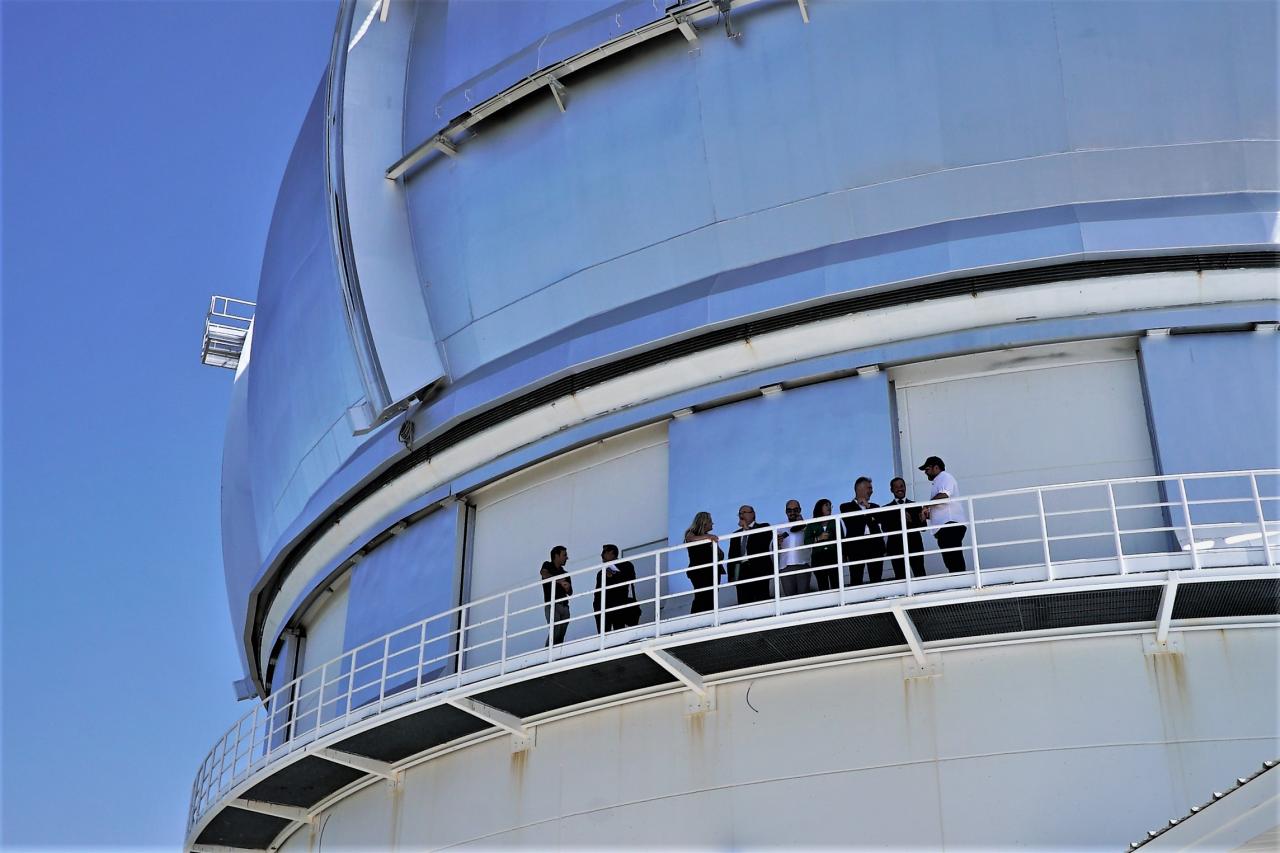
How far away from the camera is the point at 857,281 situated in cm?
1448

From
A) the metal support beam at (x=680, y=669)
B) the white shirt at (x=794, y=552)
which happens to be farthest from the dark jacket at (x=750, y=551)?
the metal support beam at (x=680, y=669)

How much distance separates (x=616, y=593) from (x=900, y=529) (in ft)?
9.00

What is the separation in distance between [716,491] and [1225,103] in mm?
5672

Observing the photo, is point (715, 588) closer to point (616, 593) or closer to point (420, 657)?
point (616, 593)

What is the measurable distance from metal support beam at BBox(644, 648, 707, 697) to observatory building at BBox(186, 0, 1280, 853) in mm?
68

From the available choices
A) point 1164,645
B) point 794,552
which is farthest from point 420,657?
point 1164,645

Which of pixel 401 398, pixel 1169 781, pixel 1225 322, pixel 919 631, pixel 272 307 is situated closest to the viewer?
pixel 1169 781

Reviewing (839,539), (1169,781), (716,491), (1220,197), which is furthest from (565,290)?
(1169,781)

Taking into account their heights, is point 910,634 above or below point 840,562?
below

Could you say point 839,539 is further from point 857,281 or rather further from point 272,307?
point 272,307

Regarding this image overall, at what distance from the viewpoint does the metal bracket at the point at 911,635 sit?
40.7ft

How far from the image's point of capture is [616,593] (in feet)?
46.9

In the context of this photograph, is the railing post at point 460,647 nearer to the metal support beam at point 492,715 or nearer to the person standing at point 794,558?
the metal support beam at point 492,715

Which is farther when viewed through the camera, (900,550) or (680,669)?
(680,669)
